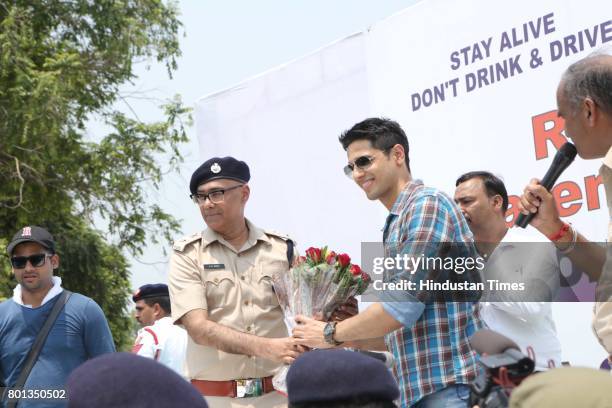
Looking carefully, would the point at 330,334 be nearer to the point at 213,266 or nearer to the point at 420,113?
the point at 213,266

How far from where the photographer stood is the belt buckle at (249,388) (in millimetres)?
4051

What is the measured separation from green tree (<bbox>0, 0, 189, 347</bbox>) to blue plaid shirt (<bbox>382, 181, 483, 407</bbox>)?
11.3 m

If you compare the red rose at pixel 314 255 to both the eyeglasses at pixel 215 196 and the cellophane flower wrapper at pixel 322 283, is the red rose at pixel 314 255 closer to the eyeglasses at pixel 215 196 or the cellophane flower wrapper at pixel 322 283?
the cellophane flower wrapper at pixel 322 283

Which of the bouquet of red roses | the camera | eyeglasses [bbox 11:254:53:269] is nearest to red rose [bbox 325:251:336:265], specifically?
the bouquet of red roses

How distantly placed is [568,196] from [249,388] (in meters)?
1.66

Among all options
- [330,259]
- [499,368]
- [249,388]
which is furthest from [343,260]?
[499,368]

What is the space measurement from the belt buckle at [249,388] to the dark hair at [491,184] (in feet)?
4.48

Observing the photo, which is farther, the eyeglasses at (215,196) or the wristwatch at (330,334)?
the eyeglasses at (215,196)

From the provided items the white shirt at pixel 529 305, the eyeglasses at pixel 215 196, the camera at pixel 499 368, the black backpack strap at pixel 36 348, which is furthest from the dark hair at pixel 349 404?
the black backpack strap at pixel 36 348

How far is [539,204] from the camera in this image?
10.0 feet

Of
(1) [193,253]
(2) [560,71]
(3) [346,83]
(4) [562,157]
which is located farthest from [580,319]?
(3) [346,83]

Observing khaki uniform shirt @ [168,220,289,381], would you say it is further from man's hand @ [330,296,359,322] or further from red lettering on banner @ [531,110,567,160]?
red lettering on banner @ [531,110,567,160]

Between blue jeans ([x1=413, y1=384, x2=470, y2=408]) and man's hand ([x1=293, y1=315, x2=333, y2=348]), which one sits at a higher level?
man's hand ([x1=293, y1=315, x2=333, y2=348])

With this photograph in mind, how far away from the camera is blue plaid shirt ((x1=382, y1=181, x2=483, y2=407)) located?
328 cm
